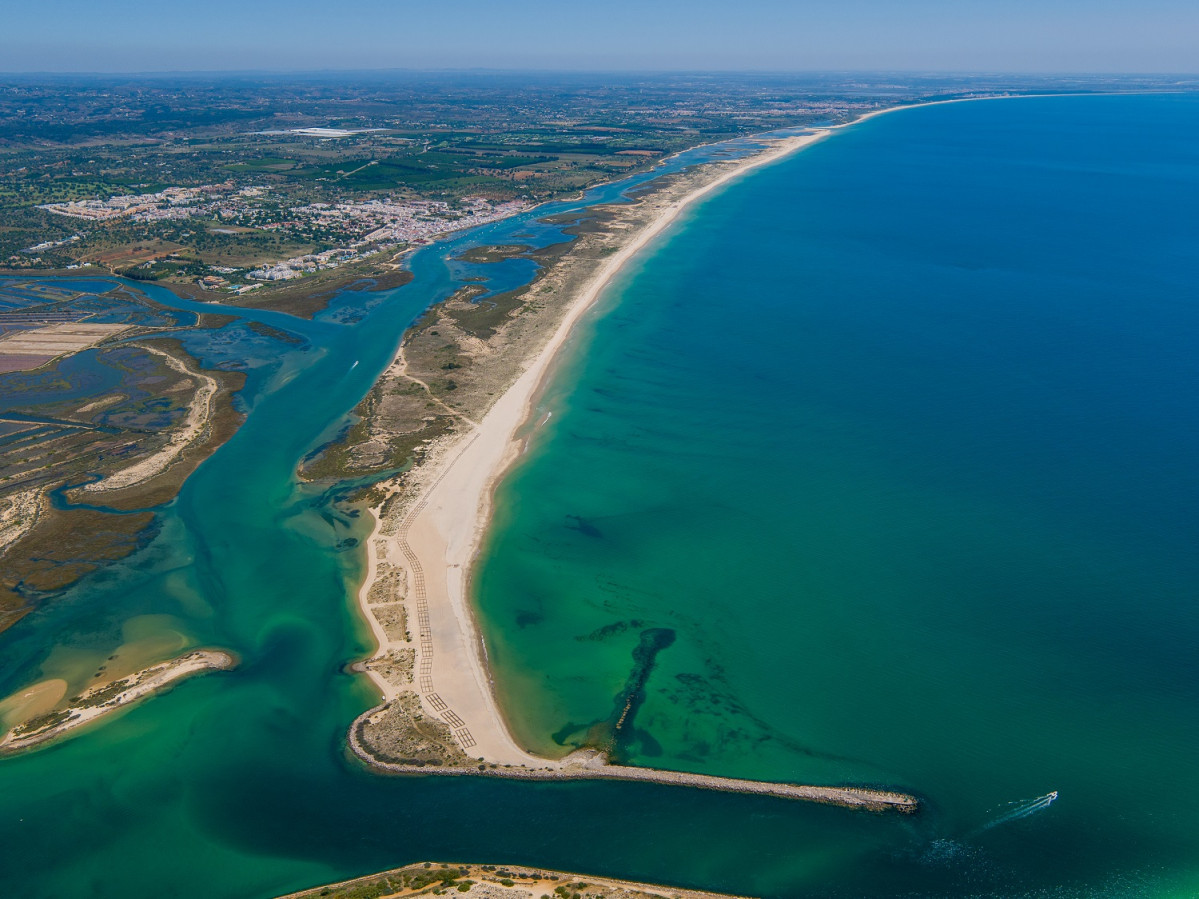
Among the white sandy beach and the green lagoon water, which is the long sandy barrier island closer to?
the white sandy beach

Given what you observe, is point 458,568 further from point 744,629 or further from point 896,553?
point 896,553

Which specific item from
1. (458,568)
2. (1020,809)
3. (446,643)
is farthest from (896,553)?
(446,643)

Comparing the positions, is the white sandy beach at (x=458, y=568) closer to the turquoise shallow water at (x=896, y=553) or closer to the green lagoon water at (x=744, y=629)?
the green lagoon water at (x=744, y=629)

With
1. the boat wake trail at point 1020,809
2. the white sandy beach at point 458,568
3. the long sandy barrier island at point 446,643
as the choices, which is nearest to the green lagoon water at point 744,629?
the boat wake trail at point 1020,809

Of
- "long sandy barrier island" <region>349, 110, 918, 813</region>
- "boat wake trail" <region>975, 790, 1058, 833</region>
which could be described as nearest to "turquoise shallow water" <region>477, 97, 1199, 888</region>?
"boat wake trail" <region>975, 790, 1058, 833</region>

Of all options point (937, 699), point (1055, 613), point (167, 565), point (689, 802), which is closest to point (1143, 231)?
point (1055, 613)
